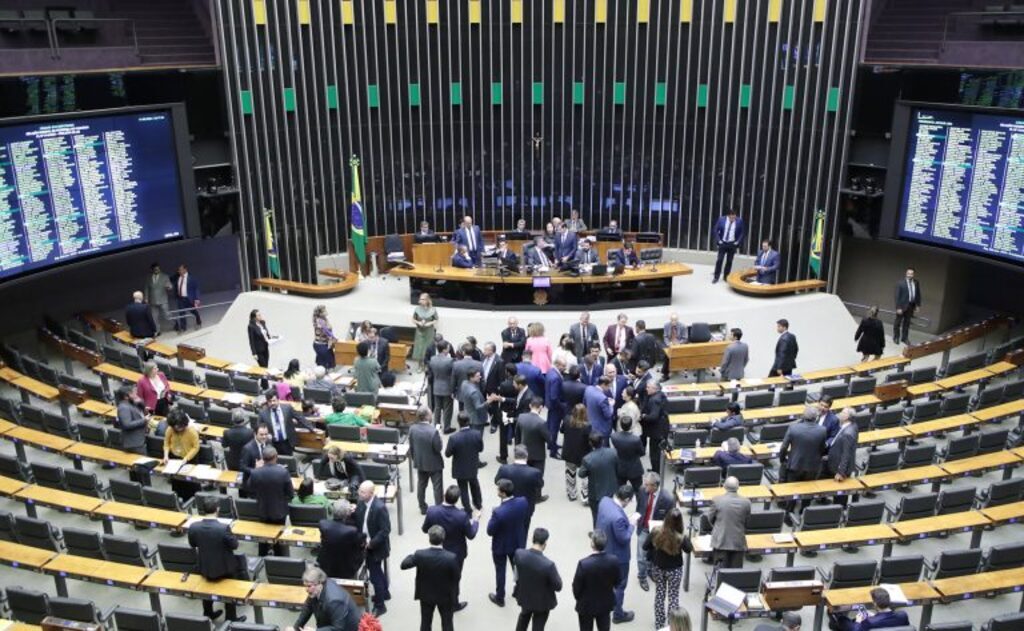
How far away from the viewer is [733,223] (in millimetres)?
16172

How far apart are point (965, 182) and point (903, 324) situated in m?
2.50

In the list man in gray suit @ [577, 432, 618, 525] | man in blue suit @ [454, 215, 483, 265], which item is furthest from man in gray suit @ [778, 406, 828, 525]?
man in blue suit @ [454, 215, 483, 265]

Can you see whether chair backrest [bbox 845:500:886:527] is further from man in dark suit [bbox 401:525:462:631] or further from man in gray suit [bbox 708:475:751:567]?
man in dark suit [bbox 401:525:462:631]

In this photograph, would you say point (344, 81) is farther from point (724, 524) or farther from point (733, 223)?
point (724, 524)

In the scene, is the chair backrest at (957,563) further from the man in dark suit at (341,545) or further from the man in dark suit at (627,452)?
the man in dark suit at (341,545)

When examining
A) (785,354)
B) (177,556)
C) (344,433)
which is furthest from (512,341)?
(177,556)

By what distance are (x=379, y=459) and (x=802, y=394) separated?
5.32 m

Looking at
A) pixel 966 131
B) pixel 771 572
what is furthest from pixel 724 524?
pixel 966 131

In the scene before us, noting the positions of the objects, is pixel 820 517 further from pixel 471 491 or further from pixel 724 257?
pixel 724 257

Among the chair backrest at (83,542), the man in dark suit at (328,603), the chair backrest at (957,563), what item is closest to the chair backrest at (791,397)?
the chair backrest at (957,563)

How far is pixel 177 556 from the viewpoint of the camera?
7.95m

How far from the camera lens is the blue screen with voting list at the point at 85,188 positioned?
510 inches

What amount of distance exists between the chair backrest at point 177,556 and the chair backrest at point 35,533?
1.29 metres

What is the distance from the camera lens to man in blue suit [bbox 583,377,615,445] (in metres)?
9.75
